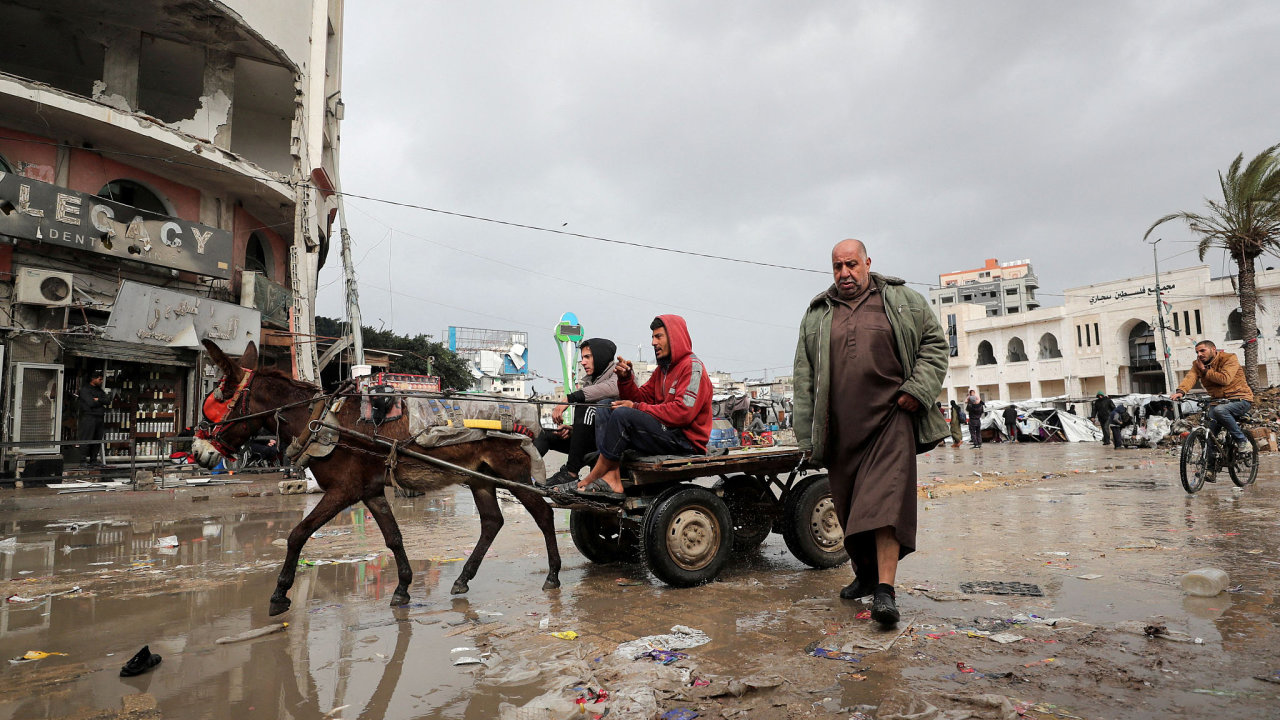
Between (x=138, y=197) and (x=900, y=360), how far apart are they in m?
18.1

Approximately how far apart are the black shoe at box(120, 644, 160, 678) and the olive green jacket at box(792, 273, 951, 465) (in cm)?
344

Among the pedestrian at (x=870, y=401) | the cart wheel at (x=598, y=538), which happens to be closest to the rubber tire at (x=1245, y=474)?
the pedestrian at (x=870, y=401)

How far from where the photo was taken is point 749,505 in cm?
555

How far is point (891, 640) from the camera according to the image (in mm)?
3271

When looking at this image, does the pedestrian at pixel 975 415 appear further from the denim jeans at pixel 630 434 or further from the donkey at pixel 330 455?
the donkey at pixel 330 455

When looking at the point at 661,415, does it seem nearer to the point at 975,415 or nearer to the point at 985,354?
the point at 975,415

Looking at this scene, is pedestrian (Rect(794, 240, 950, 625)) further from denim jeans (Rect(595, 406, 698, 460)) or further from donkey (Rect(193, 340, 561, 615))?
donkey (Rect(193, 340, 561, 615))

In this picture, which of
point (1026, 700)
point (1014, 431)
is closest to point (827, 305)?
point (1026, 700)

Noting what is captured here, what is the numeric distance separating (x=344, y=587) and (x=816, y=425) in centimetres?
365

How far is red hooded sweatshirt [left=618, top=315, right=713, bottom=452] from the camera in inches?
199

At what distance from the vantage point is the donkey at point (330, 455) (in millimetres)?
4590

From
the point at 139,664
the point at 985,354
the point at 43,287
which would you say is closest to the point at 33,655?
the point at 139,664

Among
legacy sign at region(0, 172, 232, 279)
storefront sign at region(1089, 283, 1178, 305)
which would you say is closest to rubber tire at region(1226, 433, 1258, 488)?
legacy sign at region(0, 172, 232, 279)

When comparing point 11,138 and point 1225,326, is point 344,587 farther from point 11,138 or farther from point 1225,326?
point 1225,326
